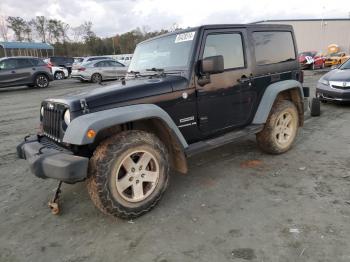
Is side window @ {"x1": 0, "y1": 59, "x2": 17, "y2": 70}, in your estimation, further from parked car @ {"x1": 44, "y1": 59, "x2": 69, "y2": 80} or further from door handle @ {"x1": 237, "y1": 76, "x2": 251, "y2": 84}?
door handle @ {"x1": 237, "y1": 76, "x2": 251, "y2": 84}

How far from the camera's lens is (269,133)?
499 cm

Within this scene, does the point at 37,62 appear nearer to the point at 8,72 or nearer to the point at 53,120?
the point at 8,72

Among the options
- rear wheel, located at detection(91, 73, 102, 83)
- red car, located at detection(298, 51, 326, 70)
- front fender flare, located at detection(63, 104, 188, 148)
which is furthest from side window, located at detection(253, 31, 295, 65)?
red car, located at detection(298, 51, 326, 70)

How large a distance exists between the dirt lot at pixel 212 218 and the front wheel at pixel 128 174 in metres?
0.20

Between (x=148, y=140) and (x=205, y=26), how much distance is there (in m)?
1.72

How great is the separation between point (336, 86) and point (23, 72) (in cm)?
1494

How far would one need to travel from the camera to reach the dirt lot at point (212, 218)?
9.47 feet

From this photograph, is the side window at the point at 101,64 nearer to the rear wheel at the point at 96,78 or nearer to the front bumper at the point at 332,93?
the rear wheel at the point at 96,78

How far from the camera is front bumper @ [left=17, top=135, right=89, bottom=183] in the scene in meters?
2.97

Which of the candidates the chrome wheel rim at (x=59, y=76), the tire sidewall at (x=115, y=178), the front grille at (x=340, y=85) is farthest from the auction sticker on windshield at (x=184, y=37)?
the chrome wheel rim at (x=59, y=76)

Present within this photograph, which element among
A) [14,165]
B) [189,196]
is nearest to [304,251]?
[189,196]

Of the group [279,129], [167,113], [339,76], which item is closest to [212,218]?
[167,113]

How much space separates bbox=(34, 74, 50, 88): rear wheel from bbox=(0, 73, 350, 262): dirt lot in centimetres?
1377

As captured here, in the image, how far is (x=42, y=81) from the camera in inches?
709
